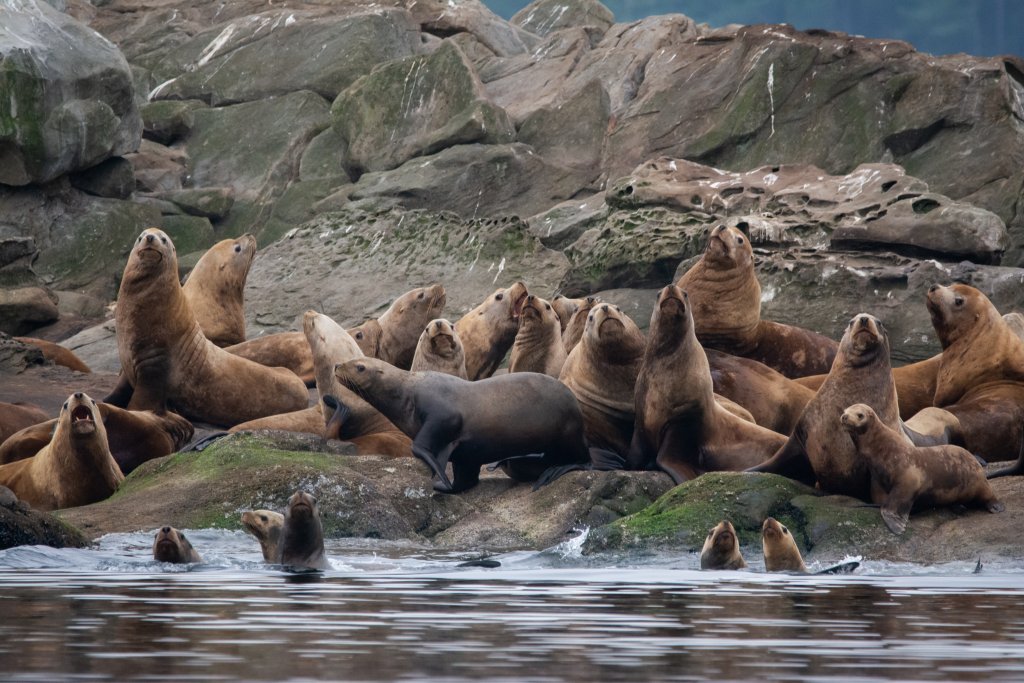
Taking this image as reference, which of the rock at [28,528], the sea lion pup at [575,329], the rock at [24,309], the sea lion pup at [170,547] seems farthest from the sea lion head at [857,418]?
the rock at [24,309]

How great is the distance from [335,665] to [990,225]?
13.2 meters

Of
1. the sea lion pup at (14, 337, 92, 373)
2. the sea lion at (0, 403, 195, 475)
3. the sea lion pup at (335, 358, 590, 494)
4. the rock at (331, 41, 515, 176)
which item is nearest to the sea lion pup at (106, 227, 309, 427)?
the sea lion at (0, 403, 195, 475)

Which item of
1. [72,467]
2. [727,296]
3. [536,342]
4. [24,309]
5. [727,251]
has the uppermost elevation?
[727,251]

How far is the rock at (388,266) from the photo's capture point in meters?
19.6

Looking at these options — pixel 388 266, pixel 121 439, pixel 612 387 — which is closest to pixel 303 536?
pixel 612 387

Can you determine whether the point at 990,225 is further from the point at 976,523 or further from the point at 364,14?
the point at 364,14

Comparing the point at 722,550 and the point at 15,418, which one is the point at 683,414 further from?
the point at 15,418

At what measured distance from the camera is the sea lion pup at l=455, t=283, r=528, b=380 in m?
13.6

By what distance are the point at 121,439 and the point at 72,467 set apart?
1.46 m

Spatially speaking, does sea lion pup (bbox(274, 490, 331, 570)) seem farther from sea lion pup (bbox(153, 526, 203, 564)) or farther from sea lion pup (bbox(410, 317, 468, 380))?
sea lion pup (bbox(410, 317, 468, 380))

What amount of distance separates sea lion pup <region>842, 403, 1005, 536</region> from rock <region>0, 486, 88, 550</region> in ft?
13.8

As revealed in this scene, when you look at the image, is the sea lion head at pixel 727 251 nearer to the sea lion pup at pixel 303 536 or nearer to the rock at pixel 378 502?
the rock at pixel 378 502

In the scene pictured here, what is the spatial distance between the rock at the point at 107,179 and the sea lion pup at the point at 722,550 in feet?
66.3

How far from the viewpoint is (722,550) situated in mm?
7992
